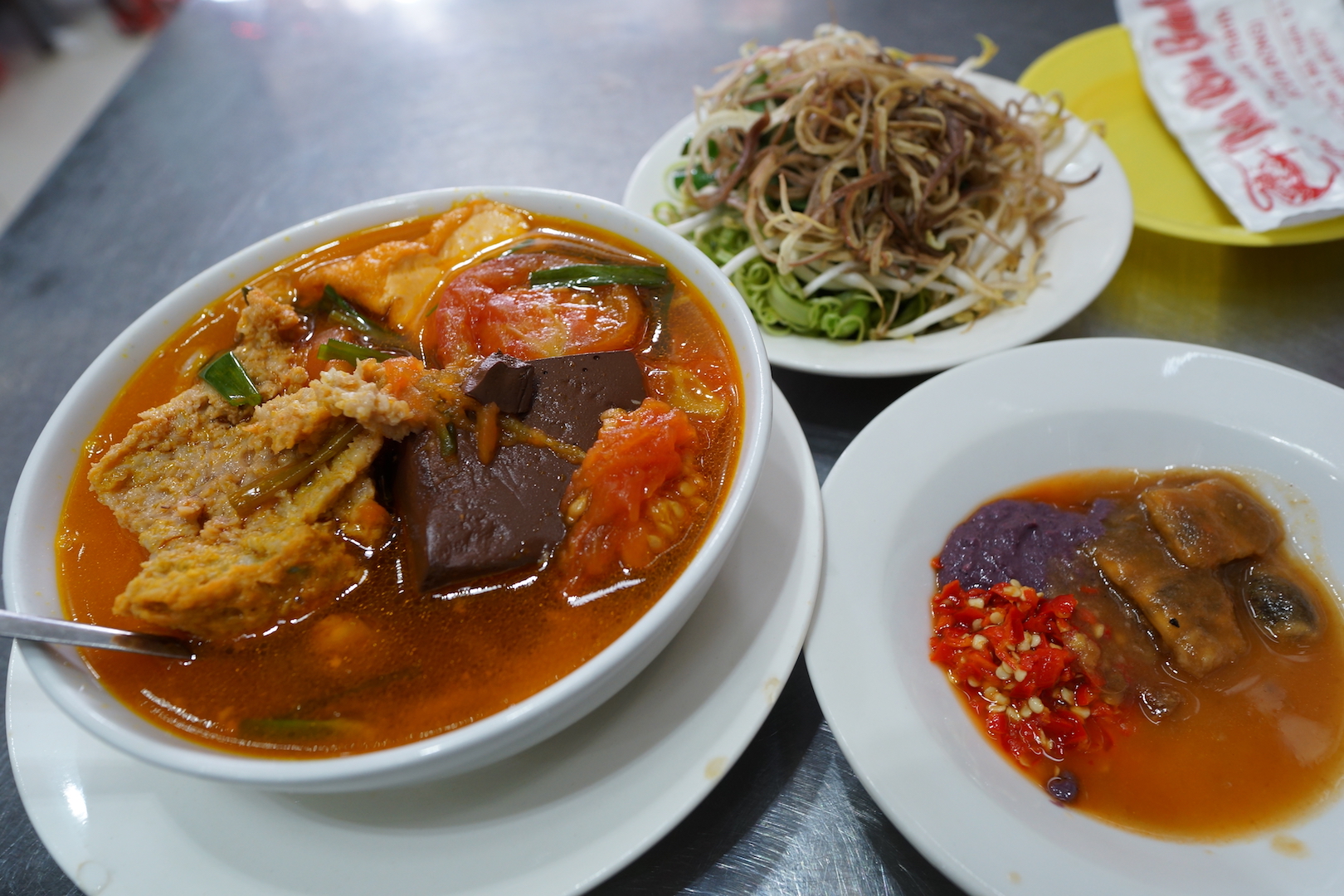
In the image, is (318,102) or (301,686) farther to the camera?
(318,102)

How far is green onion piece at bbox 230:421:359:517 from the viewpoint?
1.68m

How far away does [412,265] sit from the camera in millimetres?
2146

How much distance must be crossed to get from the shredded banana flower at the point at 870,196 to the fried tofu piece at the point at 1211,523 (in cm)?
99

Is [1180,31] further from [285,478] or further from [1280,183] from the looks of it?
[285,478]

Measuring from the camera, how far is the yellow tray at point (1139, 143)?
9.47ft

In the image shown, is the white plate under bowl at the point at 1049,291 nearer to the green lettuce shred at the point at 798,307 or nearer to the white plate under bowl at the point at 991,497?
the green lettuce shred at the point at 798,307

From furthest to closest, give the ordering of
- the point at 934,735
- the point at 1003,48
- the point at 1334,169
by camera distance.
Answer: the point at 1003,48 < the point at 1334,169 < the point at 934,735

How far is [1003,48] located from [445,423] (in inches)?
158

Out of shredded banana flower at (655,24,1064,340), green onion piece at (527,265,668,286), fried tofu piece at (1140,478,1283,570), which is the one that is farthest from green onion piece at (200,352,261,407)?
fried tofu piece at (1140,478,1283,570)

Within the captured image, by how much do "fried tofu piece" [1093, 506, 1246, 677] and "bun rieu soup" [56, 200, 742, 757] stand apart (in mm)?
1116

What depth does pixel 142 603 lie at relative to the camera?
4.77 ft

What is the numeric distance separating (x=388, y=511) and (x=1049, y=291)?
230 cm

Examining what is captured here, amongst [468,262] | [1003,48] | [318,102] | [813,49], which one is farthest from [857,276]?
[318,102]

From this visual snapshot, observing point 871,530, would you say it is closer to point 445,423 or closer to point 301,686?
point 445,423
